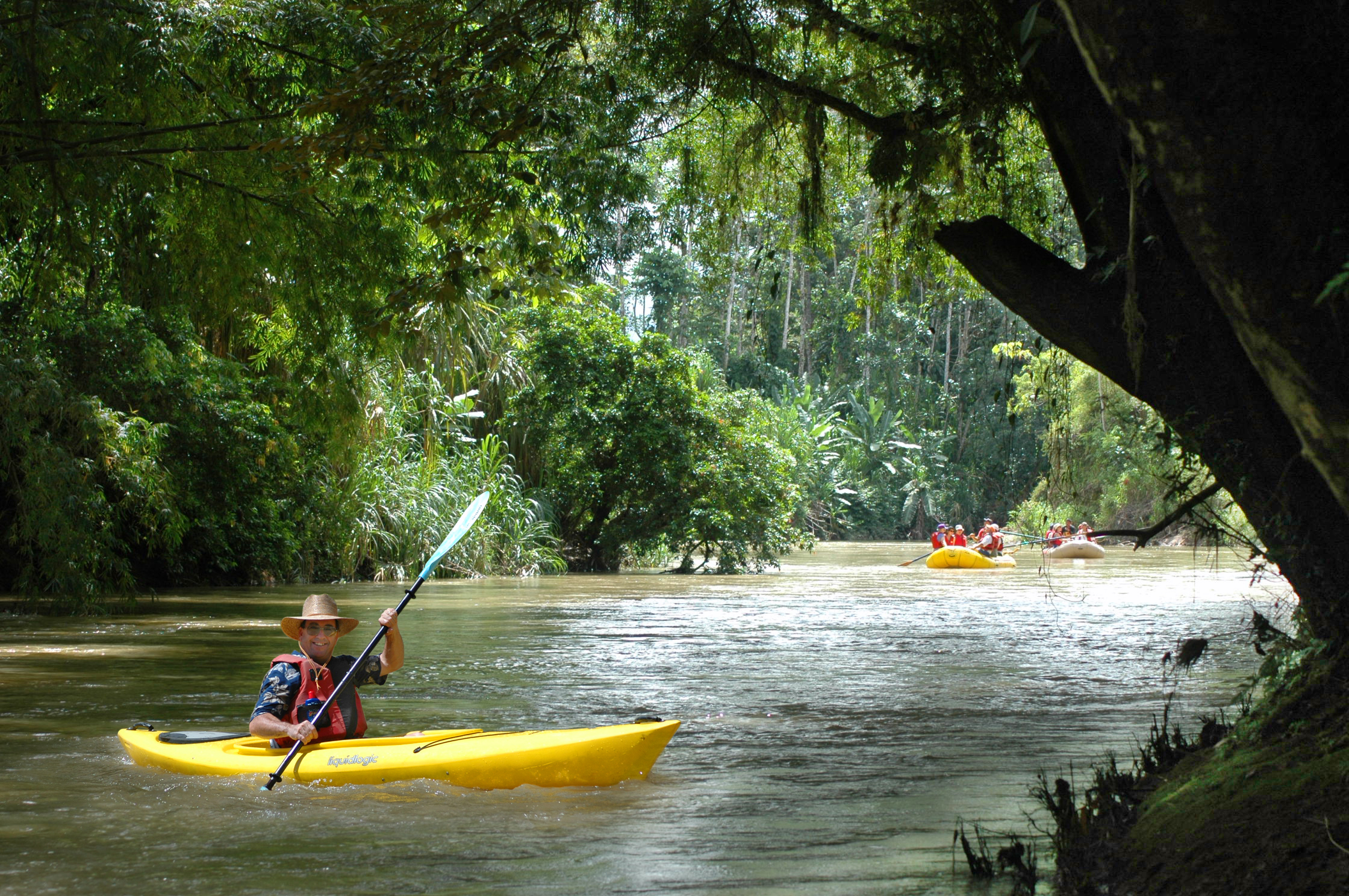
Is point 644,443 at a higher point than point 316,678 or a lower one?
higher

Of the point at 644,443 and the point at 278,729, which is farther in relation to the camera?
the point at 644,443

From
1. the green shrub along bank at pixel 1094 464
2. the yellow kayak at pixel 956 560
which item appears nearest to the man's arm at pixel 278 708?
the green shrub along bank at pixel 1094 464

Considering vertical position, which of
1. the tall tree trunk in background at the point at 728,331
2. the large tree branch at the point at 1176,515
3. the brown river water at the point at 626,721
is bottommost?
the brown river water at the point at 626,721

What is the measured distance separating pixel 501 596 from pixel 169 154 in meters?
7.65

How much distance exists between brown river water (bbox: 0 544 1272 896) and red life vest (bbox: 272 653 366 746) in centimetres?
37

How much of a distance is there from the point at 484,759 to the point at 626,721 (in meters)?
1.69

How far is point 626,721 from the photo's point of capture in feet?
21.3

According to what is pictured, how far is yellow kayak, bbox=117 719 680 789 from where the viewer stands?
16.0 feet

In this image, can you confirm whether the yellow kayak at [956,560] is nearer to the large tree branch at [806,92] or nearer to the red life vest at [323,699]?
Answer: the large tree branch at [806,92]

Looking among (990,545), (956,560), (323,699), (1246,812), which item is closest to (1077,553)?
(990,545)

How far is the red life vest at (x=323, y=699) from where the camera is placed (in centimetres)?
534

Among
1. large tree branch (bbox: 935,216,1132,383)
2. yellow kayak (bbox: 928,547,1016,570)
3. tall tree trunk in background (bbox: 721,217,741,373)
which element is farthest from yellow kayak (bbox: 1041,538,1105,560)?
large tree branch (bbox: 935,216,1132,383)

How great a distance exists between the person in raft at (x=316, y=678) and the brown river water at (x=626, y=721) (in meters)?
0.32

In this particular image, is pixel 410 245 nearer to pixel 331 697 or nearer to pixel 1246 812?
pixel 331 697
